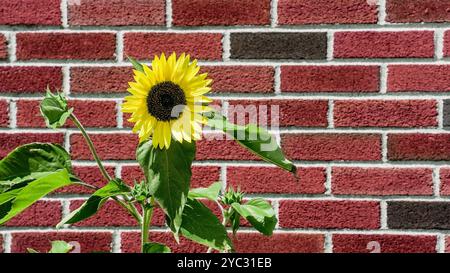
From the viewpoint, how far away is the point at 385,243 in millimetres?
1491

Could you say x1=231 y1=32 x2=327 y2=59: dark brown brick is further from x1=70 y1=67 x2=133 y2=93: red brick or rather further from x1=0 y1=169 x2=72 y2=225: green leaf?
x1=0 y1=169 x2=72 y2=225: green leaf

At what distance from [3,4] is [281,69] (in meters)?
0.71

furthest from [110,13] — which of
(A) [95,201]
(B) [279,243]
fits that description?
(B) [279,243]

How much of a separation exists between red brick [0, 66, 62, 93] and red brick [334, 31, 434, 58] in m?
0.70

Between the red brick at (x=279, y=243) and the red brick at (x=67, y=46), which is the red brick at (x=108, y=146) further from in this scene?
the red brick at (x=279, y=243)

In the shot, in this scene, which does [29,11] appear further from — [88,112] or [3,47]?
[88,112]

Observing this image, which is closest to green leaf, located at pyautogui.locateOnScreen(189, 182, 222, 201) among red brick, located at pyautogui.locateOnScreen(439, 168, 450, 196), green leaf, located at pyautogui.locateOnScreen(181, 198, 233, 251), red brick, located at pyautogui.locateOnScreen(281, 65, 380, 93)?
green leaf, located at pyautogui.locateOnScreen(181, 198, 233, 251)

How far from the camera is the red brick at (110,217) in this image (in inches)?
59.7

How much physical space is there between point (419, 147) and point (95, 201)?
81cm

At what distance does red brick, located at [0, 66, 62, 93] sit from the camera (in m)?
1.50

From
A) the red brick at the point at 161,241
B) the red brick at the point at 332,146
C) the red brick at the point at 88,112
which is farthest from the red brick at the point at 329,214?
the red brick at the point at 88,112

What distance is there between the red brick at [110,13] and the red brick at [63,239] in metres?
0.53
